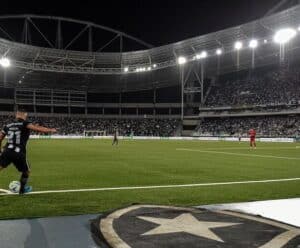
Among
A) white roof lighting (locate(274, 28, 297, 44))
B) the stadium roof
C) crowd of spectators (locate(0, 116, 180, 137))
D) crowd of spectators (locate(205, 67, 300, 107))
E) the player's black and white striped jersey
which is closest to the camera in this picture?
the player's black and white striped jersey

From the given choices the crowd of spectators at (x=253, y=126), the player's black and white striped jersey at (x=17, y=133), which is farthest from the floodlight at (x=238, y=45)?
the player's black and white striped jersey at (x=17, y=133)

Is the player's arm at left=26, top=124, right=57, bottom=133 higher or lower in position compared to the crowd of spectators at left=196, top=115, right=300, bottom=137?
lower

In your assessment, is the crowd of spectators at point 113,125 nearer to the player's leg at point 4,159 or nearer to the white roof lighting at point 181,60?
the white roof lighting at point 181,60

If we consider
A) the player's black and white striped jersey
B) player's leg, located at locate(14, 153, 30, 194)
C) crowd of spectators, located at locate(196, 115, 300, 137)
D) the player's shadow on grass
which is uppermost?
crowd of spectators, located at locate(196, 115, 300, 137)

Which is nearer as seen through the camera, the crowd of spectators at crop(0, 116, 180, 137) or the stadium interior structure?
the stadium interior structure

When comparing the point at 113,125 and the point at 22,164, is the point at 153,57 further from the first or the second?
the point at 22,164

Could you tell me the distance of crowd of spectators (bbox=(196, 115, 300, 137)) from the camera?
71.8 m

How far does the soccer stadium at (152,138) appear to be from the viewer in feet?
23.4

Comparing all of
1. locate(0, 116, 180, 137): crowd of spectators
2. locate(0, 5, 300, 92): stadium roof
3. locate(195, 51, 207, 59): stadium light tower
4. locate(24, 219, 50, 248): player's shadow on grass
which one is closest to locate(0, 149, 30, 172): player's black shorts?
locate(24, 219, 50, 248): player's shadow on grass

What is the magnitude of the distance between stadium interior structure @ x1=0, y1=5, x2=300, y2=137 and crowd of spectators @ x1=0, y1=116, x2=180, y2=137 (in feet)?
0.75

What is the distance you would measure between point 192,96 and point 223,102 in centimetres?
973

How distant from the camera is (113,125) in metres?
98.5

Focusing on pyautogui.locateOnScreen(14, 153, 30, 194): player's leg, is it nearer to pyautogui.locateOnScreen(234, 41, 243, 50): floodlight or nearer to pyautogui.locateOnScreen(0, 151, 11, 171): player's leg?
pyautogui.locateOnScreen(0, 151, 11, 171): player's leg

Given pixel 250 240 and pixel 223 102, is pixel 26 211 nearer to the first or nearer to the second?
pixel 250 240
